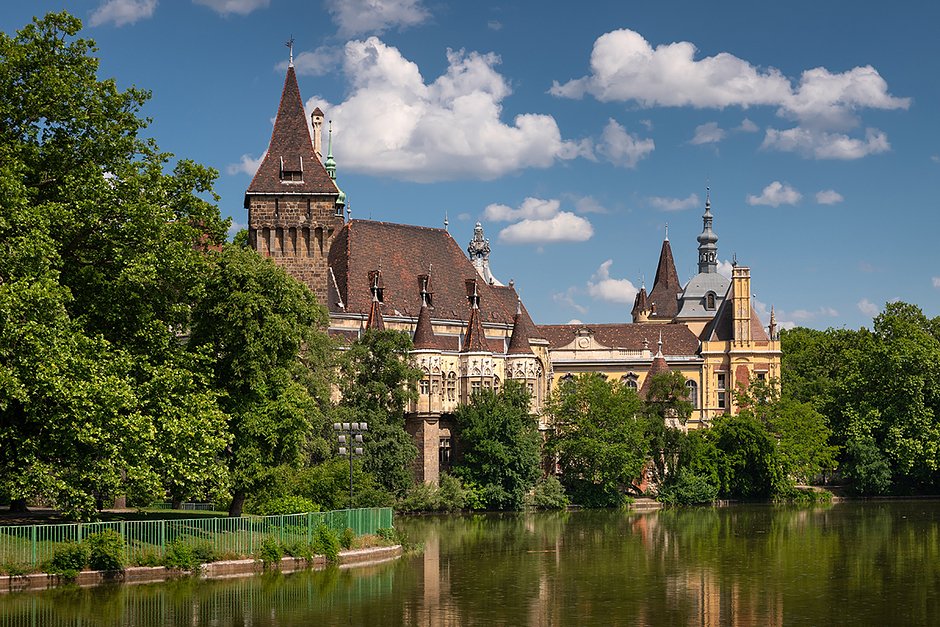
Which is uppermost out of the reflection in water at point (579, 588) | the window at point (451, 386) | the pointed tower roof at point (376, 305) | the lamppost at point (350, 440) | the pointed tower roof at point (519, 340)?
the pointed tower roof at point (376, 305)

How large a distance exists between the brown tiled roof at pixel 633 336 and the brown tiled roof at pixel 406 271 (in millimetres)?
16753

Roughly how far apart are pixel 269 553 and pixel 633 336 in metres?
71.3

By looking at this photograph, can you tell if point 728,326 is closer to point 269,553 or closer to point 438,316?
point 438,316

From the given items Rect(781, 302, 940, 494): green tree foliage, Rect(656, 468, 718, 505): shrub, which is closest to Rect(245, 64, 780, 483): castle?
Rect(781, 302, 940, 494): green tree foliage

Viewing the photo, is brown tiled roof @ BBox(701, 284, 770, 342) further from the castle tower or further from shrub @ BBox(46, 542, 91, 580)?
shrub @ BBox(46, 542, 91, 580)

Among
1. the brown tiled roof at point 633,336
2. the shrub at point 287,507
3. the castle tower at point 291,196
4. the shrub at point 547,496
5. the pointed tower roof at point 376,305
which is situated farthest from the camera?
the brown tiled roof at point 633,336

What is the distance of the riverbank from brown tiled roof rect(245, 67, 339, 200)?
1339 inches

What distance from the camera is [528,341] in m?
84.5

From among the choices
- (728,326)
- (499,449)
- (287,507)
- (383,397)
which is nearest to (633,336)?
(728,326)

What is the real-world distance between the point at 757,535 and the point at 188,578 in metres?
26.4

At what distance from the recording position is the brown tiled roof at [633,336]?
346 feet

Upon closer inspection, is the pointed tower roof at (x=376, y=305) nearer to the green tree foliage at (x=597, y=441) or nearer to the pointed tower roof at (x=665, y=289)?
the green tree foliage at (x=597, y=441)

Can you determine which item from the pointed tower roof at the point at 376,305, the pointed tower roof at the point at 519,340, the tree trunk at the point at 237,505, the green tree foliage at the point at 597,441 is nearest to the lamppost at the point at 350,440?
the tree trunk at the point at 237,505

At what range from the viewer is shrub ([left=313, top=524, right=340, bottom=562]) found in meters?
39.9
